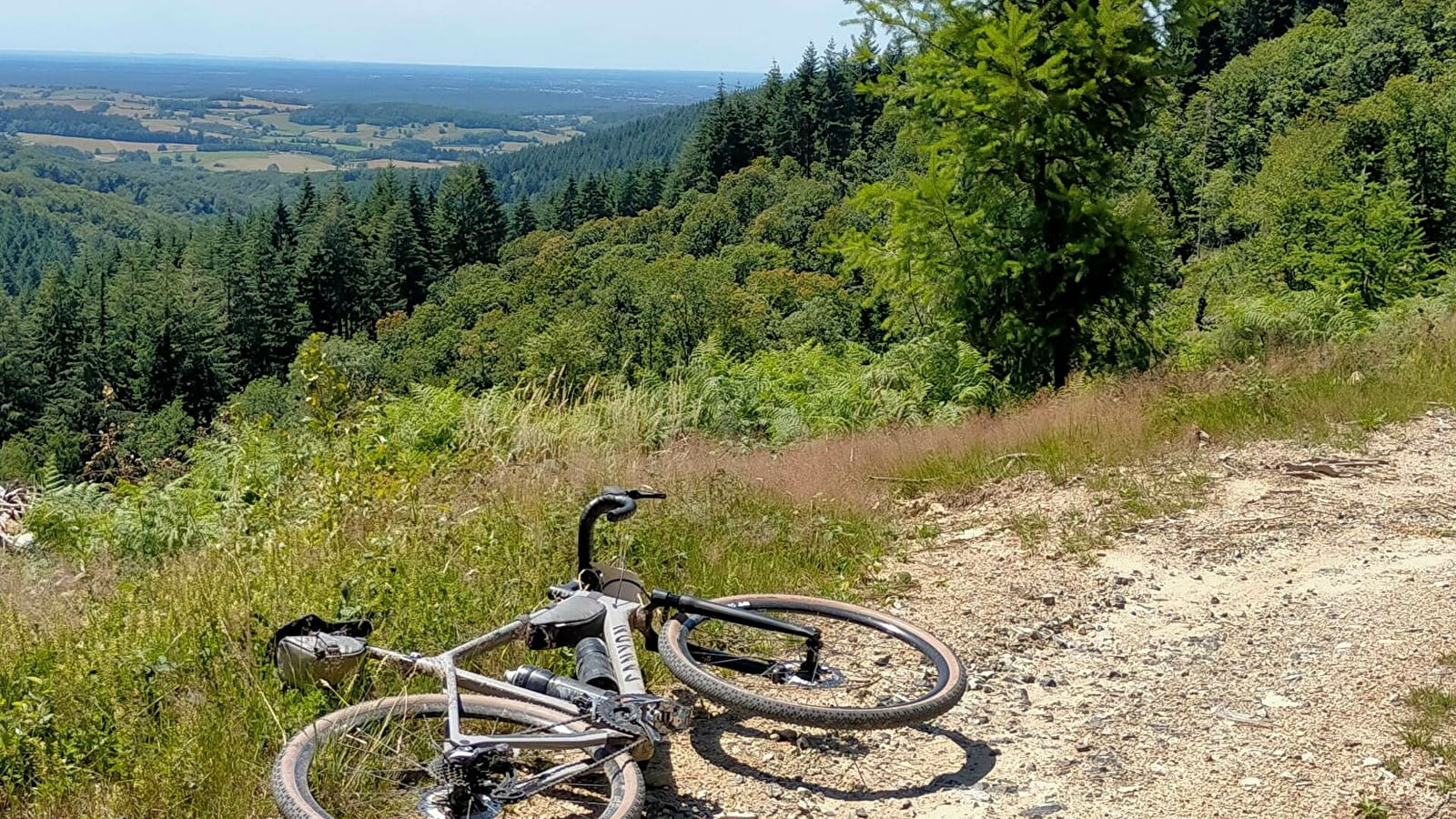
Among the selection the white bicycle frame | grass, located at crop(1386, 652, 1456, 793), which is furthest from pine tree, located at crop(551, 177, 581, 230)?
grass, located at crop(1386, 652, 1456, 793)

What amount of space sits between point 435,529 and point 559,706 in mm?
2058

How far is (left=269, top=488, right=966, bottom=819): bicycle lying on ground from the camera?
286 centimetres

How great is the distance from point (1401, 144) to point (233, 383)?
241 ft

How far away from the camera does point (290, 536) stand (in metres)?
5.00

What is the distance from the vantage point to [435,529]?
4914 mm

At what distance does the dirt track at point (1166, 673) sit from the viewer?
→ 3377mm

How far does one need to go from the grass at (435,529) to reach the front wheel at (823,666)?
0.78 m

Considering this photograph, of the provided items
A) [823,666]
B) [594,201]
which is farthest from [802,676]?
[594,201]

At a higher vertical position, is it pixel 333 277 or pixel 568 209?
pixel 568 209

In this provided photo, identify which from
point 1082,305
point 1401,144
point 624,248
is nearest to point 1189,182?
point 1401,144

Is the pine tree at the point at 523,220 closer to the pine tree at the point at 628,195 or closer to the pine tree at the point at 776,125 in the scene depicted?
the pine tree at the point at 628,195

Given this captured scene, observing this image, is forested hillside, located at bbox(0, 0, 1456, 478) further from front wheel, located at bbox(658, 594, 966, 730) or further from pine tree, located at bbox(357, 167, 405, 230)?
front wheel, located at bbox(658, 594, 966, 730)

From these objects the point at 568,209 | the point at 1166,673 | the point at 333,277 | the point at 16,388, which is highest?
the point at 568,209

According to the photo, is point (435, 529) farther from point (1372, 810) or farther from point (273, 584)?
point (1372, 810)
